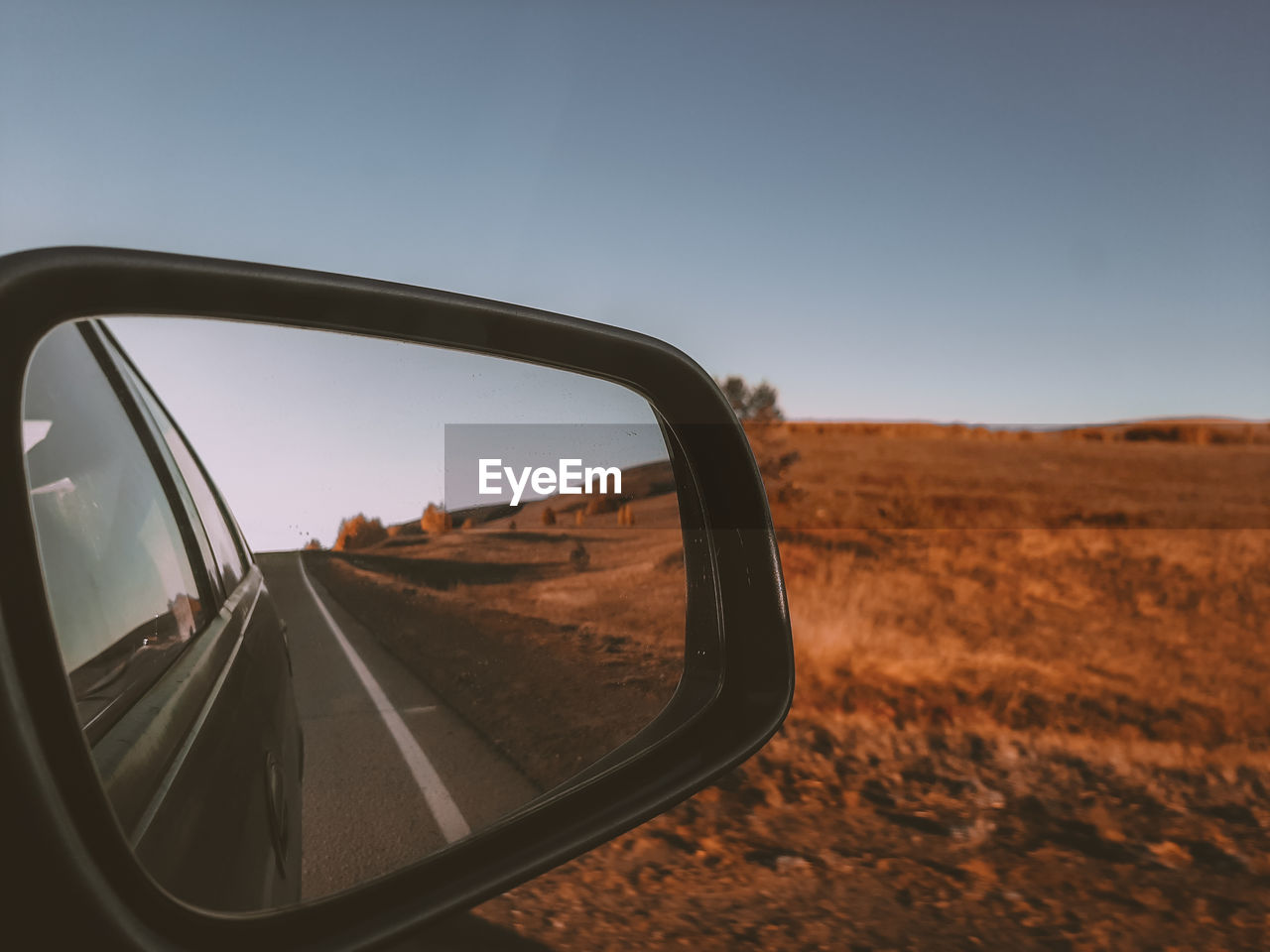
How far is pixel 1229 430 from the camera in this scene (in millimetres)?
74188

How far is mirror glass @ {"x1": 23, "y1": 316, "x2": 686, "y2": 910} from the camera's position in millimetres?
1263

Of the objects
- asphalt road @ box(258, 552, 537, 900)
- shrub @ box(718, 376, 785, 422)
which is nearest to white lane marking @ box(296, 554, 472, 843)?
asphalt road @ box(258, 552, 537, 900)

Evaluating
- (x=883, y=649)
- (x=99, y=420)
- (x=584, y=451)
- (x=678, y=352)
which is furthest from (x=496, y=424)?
(x=883, y=649)

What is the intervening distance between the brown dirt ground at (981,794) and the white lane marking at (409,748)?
10.2 ft

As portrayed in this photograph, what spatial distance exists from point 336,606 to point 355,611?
0.05 m

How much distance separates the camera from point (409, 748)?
1.79 meters

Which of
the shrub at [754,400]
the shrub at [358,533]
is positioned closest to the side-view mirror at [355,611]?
the shrub at [358,533]

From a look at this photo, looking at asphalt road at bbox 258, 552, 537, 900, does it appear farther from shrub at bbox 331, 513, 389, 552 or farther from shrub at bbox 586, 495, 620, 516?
shrub at bbox 586, 495, 620, 516

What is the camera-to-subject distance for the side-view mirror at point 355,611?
98cm

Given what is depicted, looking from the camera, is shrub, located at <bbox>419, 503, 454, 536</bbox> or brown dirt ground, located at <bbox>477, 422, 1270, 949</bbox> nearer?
shrub, located at <bbox>419, 503, 454, 536</bbox>

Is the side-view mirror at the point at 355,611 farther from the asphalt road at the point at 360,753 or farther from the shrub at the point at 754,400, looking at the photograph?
the shrub at the point at 754,400

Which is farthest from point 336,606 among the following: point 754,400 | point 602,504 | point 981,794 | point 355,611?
point 754,400

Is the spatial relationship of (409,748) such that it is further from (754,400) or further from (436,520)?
(754,400)

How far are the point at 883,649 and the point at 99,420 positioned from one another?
469 inches
